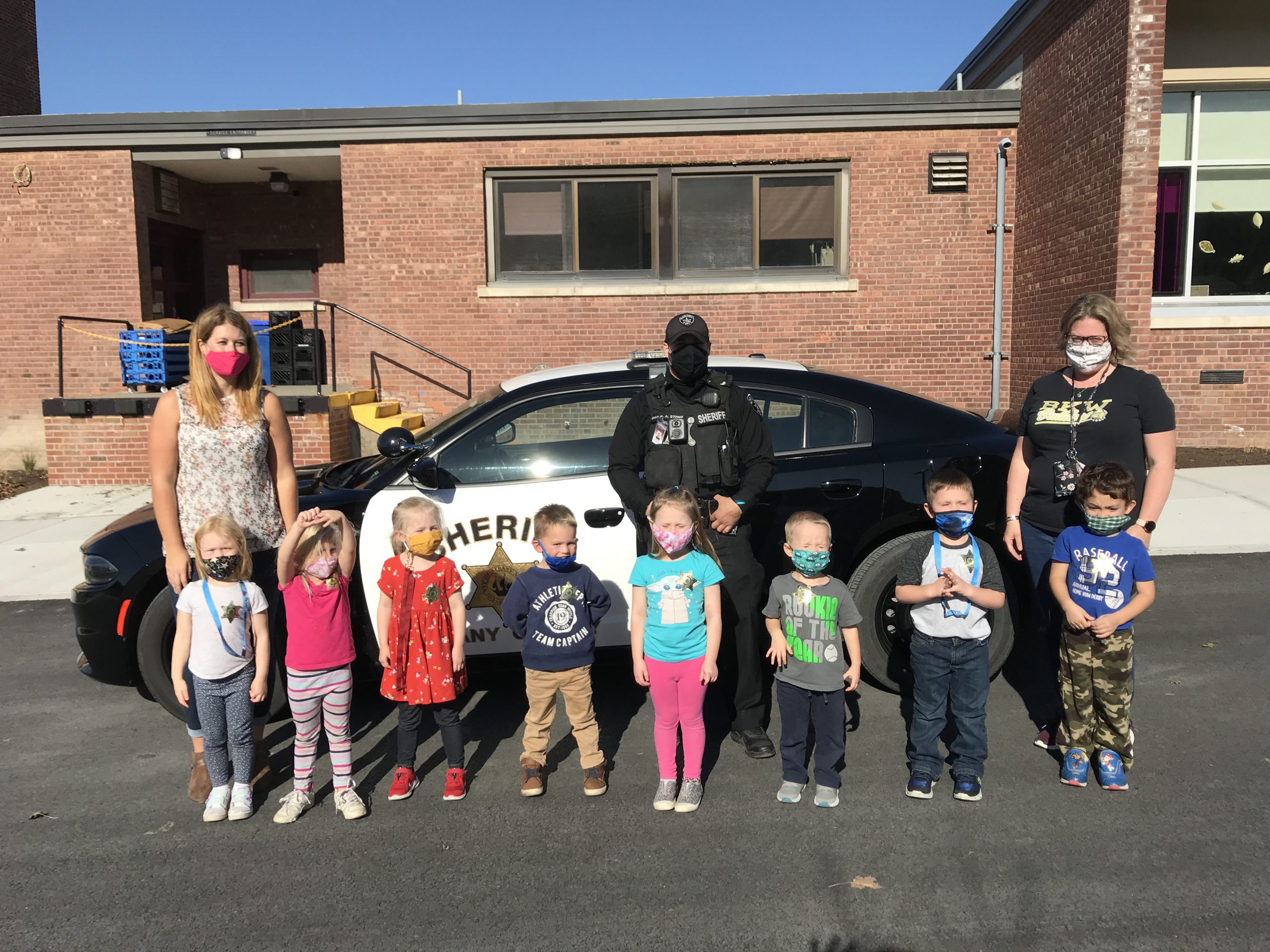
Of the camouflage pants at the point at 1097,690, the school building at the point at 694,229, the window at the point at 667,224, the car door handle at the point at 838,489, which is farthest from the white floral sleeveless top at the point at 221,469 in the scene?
the window at the point at 667,224

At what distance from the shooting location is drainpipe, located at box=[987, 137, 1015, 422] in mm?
12172

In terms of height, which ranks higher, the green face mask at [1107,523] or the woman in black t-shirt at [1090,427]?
the woman in black t-shirt at [1090,427]

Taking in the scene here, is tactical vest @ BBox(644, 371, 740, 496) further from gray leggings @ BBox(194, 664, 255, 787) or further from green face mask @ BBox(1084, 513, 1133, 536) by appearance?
gray leggings @ BBox(194, 664, 255, 787)

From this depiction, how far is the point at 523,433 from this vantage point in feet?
14.5

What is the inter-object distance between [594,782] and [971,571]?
1.63 metres

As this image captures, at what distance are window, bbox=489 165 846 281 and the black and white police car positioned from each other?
328 inches

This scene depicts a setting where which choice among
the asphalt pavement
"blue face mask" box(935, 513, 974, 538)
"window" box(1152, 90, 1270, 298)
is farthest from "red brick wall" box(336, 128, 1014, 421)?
"blue face mask" box(935, 513, 974, 538)

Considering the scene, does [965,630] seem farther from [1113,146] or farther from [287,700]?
[1113,146]

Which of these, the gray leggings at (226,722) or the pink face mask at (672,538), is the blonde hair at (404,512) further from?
the pink face mask at (672,538)

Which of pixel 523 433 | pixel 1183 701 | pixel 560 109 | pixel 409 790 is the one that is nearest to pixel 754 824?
pixel 409 790

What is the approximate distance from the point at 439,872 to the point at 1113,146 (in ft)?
34.9

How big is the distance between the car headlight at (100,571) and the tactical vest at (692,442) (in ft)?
7.80

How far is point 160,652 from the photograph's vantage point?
162 inches

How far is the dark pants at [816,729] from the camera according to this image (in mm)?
3486
